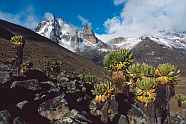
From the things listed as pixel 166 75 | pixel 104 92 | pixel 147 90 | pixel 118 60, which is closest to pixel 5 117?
pixel 104 92

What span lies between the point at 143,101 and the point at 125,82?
6177 millimetres

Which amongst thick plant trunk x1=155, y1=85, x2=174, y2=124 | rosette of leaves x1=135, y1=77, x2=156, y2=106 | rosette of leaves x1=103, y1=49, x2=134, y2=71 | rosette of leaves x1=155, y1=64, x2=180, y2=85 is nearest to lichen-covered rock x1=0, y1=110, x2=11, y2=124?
rosette of leaves x1=103, y1=49, x2=134, y2=71

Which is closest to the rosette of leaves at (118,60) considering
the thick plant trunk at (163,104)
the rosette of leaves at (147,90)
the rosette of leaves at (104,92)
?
the rosette of leaves at (104,92)

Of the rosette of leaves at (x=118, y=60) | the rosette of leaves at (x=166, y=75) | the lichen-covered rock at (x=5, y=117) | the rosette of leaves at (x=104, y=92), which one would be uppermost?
the rosette of leaves at (x=118, y=60)

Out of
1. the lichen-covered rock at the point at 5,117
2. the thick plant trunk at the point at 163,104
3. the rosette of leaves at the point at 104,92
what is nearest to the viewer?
the lichen-covered rock at the point at 5,117

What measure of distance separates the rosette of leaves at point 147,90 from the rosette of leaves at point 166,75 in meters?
1.54

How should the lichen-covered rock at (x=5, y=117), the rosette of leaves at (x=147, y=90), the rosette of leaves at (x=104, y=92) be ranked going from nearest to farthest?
the lichen-covered rock at (x=5, y=117) < the rosette of leaves at (x=147, y=90) < the rosette of leaves at (x=104, y=92)

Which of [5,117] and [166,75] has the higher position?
[166,75]

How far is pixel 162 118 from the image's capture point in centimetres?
7700

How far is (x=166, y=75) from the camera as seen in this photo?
77812 mm

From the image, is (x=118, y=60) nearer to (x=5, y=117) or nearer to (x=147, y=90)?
(x=147, y=90)

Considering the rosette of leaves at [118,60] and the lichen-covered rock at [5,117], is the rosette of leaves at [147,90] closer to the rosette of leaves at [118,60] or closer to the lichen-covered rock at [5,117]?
the rosette of leaves at [118,60]

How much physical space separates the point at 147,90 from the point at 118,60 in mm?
10377

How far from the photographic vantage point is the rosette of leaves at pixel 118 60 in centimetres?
8312
